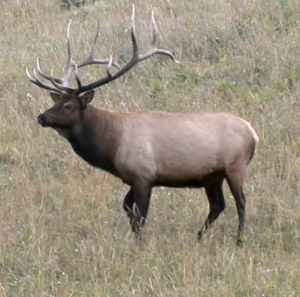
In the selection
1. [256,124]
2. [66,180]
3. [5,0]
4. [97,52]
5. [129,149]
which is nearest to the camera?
[129,149]

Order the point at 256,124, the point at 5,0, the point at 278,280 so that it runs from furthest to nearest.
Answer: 1. the point at 5,0
2. the point at 256,124
3. the point at 278,280

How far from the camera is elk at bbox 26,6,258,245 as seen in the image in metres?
7.23

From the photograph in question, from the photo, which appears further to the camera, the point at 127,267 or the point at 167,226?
the point at 167,226

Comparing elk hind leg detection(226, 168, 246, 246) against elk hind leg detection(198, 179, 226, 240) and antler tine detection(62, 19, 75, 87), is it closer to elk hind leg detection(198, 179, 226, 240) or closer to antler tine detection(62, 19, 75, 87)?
elk hind leg detection(198, 179, 226, 240)

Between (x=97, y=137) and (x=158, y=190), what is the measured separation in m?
1.22

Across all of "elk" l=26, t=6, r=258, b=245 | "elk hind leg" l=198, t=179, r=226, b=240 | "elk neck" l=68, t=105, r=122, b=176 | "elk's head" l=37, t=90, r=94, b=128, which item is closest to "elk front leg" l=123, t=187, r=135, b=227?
"elk" l=26, t=6, r=258, b=245

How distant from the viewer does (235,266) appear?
627 cm

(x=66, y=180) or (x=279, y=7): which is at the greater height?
(x=279, y=7)

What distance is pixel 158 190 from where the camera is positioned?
8453 millimetres

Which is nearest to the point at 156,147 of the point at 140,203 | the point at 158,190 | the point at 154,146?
the point at 154,146

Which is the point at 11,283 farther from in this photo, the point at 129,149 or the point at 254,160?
the point at 254,160

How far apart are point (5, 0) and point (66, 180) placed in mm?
8892

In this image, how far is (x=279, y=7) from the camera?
41.6 feet

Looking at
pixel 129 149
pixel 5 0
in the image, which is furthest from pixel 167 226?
pixel 5 0
